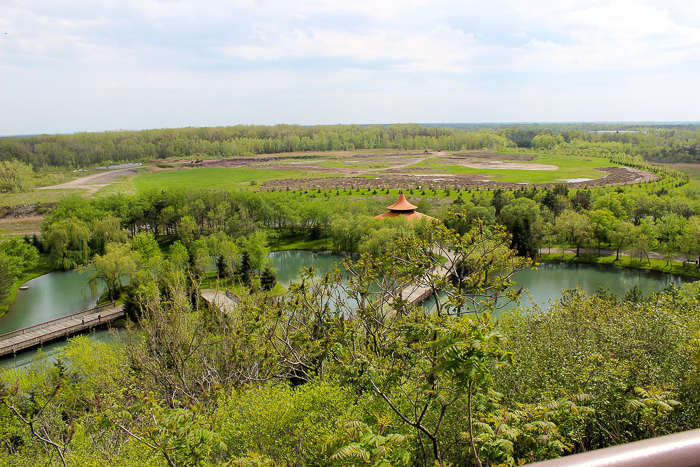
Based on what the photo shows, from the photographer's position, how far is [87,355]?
18547 millimetres

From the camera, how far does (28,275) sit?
122ft

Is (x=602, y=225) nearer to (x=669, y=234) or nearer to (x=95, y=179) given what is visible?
(x=669, y=234)

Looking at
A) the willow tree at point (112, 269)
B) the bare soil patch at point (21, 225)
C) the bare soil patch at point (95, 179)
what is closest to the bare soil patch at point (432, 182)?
the bare soil patch at point (95, 179)

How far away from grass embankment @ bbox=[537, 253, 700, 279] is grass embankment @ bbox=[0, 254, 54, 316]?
40.8 meters

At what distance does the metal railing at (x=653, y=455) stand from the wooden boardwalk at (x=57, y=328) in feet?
97.5

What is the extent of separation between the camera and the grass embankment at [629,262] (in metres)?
34.4

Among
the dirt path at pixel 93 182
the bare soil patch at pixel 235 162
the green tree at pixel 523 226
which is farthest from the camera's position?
the bare soil patch at pixel 235 162

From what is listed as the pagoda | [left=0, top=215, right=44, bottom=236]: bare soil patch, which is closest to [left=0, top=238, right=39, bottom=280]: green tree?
[left=0, top=215, right=44, bottom=236]: bare soil patch

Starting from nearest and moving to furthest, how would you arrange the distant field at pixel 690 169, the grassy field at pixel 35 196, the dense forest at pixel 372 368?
the dense forest at pixel 372 368 < the grassy field at pixel 35 196 < the distant field at pixel 690 169

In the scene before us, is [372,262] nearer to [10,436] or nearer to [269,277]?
[10,436]

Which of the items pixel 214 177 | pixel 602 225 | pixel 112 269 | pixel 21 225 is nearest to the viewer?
pixel 112 269

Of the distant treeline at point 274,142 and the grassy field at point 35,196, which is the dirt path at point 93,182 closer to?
the grassy field at point 35,196

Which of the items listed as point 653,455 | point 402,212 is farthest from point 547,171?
point 653,455

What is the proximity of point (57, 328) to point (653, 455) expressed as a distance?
31.4 m
